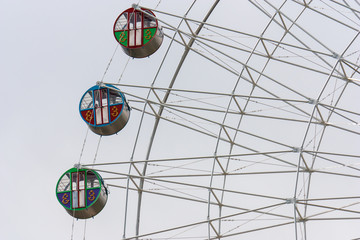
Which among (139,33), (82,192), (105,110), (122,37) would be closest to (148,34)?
(139,33)

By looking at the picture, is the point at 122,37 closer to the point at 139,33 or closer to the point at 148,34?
the point at 139,33

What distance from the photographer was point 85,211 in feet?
119

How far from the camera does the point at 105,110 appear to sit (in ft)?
120

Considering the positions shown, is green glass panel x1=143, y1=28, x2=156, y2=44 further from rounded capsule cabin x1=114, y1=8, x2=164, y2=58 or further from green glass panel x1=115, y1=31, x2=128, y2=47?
green glass panel x1=115, y1=31, x2=128, y2=47

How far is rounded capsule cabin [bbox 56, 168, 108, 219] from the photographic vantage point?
36.0 meters

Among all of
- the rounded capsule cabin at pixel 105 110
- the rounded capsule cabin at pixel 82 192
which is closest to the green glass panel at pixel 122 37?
the rounded capsule cabin at pixel 105 110

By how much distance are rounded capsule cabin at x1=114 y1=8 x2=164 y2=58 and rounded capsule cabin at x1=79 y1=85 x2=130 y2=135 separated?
175cm

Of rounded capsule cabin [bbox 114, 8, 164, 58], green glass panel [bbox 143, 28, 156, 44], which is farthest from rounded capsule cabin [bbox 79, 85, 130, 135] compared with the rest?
green glass panel [bbox 143, 28, 156, 44]

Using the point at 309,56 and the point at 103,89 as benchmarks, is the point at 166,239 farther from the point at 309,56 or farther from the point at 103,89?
the point at 309,56

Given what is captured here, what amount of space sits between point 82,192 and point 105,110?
10.7 feet

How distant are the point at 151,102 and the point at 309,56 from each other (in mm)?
8254

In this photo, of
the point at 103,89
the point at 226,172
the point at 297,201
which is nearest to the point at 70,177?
the point at 103,89

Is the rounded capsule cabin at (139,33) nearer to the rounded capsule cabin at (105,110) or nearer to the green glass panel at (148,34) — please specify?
the green glass panel at (148,34)

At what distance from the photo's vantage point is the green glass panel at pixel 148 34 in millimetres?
36406
